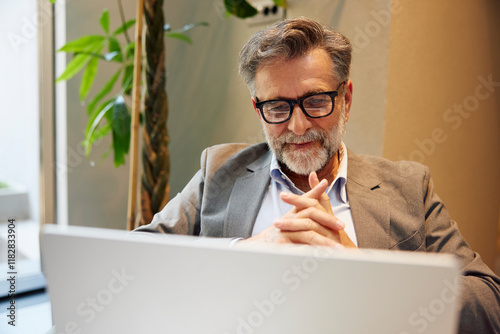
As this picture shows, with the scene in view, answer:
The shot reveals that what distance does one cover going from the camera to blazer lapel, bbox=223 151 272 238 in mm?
1375

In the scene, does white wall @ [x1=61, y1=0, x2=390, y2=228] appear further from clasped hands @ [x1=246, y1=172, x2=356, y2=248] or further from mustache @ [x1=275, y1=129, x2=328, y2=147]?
clasped hands @ [x1=246, y1=172, x2=356, y2=248]

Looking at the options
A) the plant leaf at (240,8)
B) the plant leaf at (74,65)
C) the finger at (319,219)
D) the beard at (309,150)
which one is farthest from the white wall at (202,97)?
the finger at (319,219)

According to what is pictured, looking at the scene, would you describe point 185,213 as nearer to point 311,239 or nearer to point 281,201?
point 281,201

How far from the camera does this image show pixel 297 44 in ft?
4.33

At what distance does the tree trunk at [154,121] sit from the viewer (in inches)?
68.1

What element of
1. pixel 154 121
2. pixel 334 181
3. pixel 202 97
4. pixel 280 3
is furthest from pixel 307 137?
pixel 202 97

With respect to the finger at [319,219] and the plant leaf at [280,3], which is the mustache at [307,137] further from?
the plant leaf at [280,3]

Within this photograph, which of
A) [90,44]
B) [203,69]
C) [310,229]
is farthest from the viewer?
[203,69]

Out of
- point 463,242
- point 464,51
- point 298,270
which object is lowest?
point 463,242

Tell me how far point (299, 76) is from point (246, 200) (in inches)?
17.7

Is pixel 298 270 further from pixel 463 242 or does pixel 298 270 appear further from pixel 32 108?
pixel 32 108

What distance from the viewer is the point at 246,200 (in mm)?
1414

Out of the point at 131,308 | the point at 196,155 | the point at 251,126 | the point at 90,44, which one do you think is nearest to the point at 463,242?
the point at 131,308

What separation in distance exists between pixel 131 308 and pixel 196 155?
2503mm
